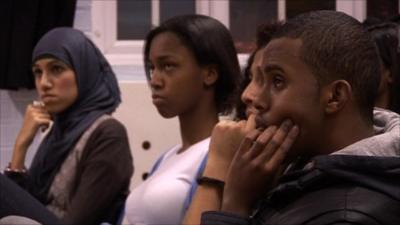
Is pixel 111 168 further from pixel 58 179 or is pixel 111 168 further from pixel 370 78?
pixel 370 78

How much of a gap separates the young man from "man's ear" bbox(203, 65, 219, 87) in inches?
28.0

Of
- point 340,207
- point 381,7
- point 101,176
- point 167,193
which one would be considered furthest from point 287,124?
point 381,7

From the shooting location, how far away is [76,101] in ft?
8.64

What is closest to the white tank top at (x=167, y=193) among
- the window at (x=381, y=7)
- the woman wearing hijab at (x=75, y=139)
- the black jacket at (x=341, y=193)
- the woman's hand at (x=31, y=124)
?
the woman wearing hijab at (x=75, y=139)

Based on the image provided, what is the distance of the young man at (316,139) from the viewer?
1.00 metres

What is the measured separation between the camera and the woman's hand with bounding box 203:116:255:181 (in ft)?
4.47

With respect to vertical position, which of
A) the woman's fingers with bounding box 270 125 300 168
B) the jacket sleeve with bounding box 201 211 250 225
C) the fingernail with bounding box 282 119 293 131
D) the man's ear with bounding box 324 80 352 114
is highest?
the man's ear with bounding box 324 80 352 114

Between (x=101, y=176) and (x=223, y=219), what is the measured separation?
1248 mm

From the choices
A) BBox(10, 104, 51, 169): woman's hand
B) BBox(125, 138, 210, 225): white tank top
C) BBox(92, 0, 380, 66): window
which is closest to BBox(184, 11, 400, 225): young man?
BBox(125, 138, 210, 225): white tank top

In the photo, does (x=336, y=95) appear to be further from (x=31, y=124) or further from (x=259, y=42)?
(x=31, y=124)

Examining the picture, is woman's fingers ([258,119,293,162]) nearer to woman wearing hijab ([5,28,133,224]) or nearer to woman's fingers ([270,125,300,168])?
woman's fingers ([270,125,300,168])

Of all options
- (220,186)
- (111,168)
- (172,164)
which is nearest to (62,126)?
(111,168)

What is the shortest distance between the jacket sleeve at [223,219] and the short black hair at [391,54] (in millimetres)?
561

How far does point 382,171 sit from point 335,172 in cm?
6
